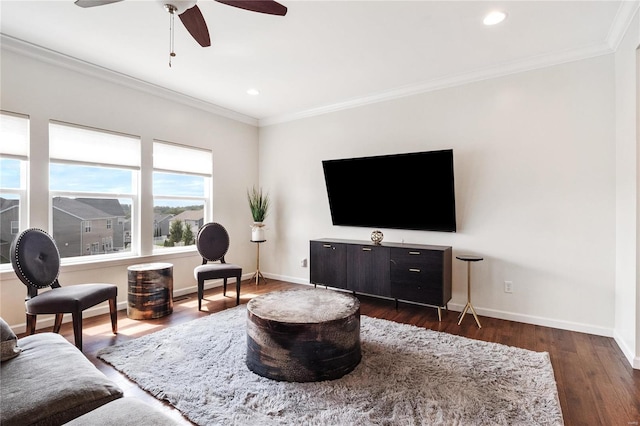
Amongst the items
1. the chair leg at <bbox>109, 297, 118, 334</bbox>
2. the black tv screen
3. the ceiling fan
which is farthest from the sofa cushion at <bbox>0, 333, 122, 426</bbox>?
the black tv screen

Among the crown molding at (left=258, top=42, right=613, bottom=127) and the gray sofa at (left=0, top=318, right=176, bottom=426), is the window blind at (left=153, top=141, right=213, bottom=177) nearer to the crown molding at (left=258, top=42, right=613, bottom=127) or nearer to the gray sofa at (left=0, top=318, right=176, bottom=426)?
the crown molding at (left=258, top=42, right=613, bottom=127)

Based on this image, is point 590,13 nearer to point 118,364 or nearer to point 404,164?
point 404,164

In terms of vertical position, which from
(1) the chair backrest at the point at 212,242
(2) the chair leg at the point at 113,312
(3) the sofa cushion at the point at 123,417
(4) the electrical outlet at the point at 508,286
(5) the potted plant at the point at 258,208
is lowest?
(2) the chair leg at the point at 113,312

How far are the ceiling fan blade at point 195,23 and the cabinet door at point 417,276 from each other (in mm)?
2900

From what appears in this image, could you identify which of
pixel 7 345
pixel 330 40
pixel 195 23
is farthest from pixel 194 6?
pixel 7 345

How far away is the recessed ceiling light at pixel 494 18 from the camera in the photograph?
2.57 metres

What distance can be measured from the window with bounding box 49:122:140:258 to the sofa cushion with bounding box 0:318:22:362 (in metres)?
2.28

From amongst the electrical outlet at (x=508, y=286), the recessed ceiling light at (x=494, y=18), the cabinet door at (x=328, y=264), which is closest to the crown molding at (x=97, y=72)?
the cabinet door at (x=328, y=264)

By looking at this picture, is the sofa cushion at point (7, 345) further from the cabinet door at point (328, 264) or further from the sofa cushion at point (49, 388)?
the cabinet door at point (328, 264)

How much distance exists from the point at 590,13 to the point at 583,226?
191 cm

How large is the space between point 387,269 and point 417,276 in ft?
1.24

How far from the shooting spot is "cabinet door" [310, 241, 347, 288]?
4.24 m

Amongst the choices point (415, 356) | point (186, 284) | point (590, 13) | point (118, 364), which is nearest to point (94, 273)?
point (186, 284)

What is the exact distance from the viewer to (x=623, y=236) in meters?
2.78
